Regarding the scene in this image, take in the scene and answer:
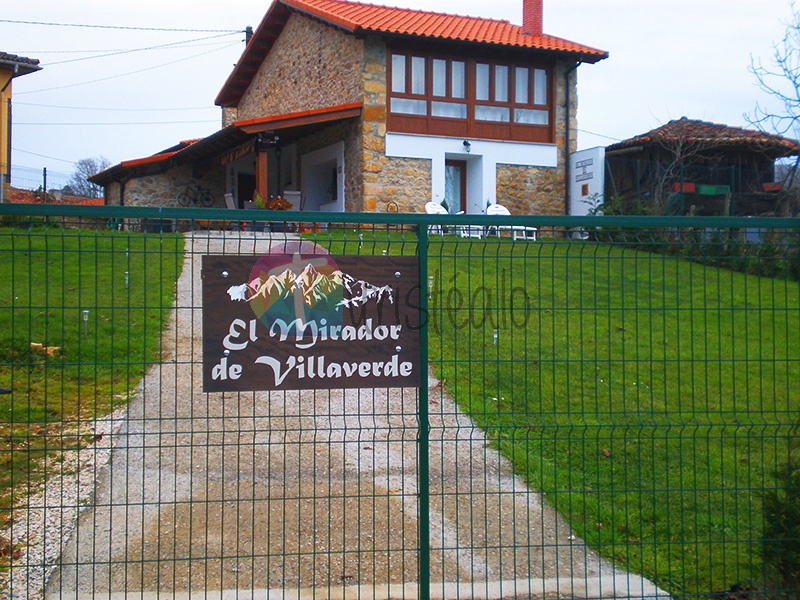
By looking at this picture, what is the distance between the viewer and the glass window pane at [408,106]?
18500 mm

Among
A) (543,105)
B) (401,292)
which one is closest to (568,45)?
(543,105)

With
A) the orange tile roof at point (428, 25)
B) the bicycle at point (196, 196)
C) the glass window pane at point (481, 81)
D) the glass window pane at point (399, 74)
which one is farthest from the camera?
the bicycle at point (196, 196)

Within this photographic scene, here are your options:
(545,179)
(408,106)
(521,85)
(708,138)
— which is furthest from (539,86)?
(708,138)

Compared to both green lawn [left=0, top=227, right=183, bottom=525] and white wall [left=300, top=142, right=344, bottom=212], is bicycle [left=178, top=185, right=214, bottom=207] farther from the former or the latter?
green lawn [left=0, top=227, right=183, bottom=525]

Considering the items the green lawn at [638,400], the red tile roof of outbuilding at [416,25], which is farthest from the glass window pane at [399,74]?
the green lawn at [638,400]

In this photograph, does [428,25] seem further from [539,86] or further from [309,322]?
[309,322]

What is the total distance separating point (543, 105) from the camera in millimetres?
19953

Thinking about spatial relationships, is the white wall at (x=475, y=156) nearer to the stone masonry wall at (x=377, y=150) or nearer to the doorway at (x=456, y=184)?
the doorway at (x=456, y=184)

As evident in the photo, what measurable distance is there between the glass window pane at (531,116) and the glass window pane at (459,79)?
1.55m

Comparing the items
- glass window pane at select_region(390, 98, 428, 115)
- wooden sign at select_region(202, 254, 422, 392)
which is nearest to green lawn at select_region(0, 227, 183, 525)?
wooden sign at select_region(202, 254, 422, 392)

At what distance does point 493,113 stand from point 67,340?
46.2 ft

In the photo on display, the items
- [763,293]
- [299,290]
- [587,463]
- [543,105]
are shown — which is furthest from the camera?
[543,105]

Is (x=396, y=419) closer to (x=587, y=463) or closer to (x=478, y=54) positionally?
(x=587, y=463)

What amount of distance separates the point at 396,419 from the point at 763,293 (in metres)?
2.95
